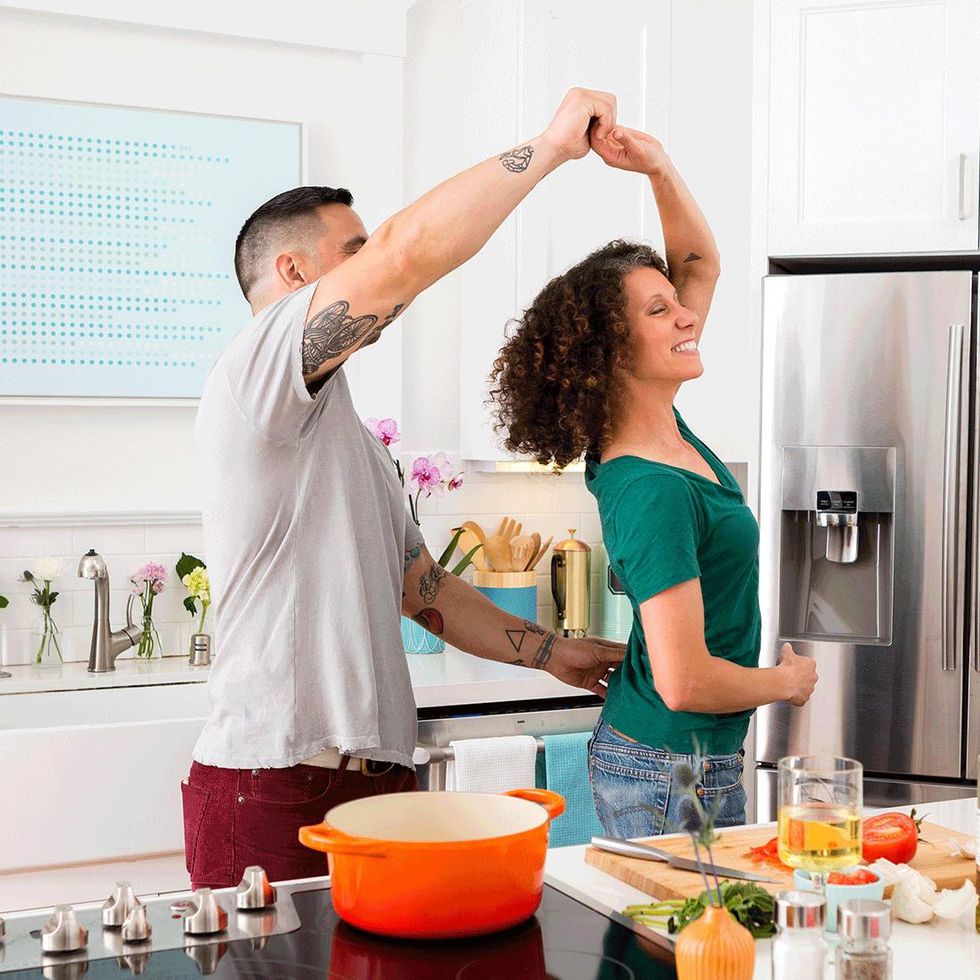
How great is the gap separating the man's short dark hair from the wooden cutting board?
1079 mm

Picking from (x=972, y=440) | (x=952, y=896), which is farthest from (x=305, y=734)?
(x=972, y=440)

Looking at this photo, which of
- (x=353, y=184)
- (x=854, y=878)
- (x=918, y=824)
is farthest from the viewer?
(x=353, y=184)

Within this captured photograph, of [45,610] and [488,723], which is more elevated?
[45,610]

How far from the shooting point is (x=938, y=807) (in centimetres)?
176

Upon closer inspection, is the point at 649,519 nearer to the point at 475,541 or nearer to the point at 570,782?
the point at 570,782

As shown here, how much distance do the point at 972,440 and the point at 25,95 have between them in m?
2.44

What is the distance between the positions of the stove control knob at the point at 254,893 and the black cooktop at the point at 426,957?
2.1 inches

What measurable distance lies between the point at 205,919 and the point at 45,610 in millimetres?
2012

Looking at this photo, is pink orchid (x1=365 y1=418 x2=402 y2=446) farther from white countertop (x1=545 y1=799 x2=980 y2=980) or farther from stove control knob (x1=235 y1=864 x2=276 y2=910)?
stove control knob (x1=235 y1=864 x2=276 y2=910)

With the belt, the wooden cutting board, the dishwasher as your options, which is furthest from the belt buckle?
the dishwasher

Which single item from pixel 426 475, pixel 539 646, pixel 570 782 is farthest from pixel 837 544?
pixel 539 646

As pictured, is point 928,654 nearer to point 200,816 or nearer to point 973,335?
point 973,335

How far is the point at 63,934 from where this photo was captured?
1.11 metres

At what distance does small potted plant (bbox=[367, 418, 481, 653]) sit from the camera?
3.16 metres
